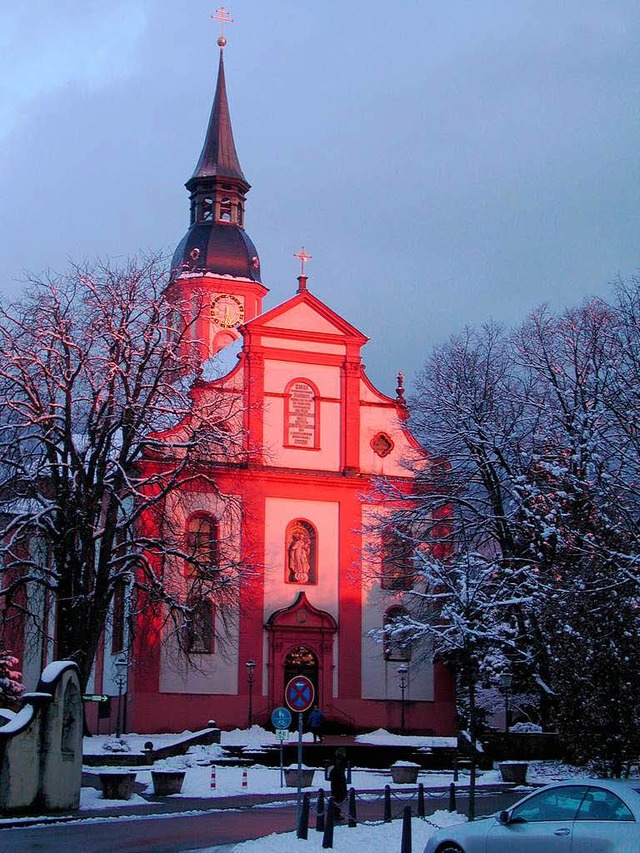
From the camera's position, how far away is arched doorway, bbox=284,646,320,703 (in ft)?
150

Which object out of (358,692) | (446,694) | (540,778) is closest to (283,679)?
(358,692)

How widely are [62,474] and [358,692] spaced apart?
678 inches

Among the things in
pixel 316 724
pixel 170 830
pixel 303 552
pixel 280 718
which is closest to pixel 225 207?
pixel 303 552

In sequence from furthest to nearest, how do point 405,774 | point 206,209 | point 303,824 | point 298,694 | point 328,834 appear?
1. point 206,209
2. point 405,774
3. point 298,694
4. point 303,824
5. point 328,834

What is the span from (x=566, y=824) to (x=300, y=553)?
3379 centimetres

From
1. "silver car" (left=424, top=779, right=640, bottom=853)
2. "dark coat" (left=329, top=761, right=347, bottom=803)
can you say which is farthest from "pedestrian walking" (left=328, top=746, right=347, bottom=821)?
"silver car" (left=424, top=779, right=640, bottom=853)

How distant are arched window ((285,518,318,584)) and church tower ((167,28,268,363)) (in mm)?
13924

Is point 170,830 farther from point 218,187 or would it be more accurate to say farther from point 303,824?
point 218,187

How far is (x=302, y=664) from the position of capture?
46.0m

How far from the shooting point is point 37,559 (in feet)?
145

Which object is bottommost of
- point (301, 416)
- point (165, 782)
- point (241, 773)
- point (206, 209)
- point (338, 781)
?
point (241, 773)

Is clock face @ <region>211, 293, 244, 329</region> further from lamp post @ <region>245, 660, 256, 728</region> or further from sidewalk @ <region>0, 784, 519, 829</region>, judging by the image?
sidewalk @ <region>0, 784, 519, 829</region>

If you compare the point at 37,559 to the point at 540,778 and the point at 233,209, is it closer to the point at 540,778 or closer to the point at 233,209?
the point at 540,778

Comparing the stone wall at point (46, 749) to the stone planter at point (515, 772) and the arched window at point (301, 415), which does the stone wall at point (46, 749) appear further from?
the arched window at point (301, 415)
